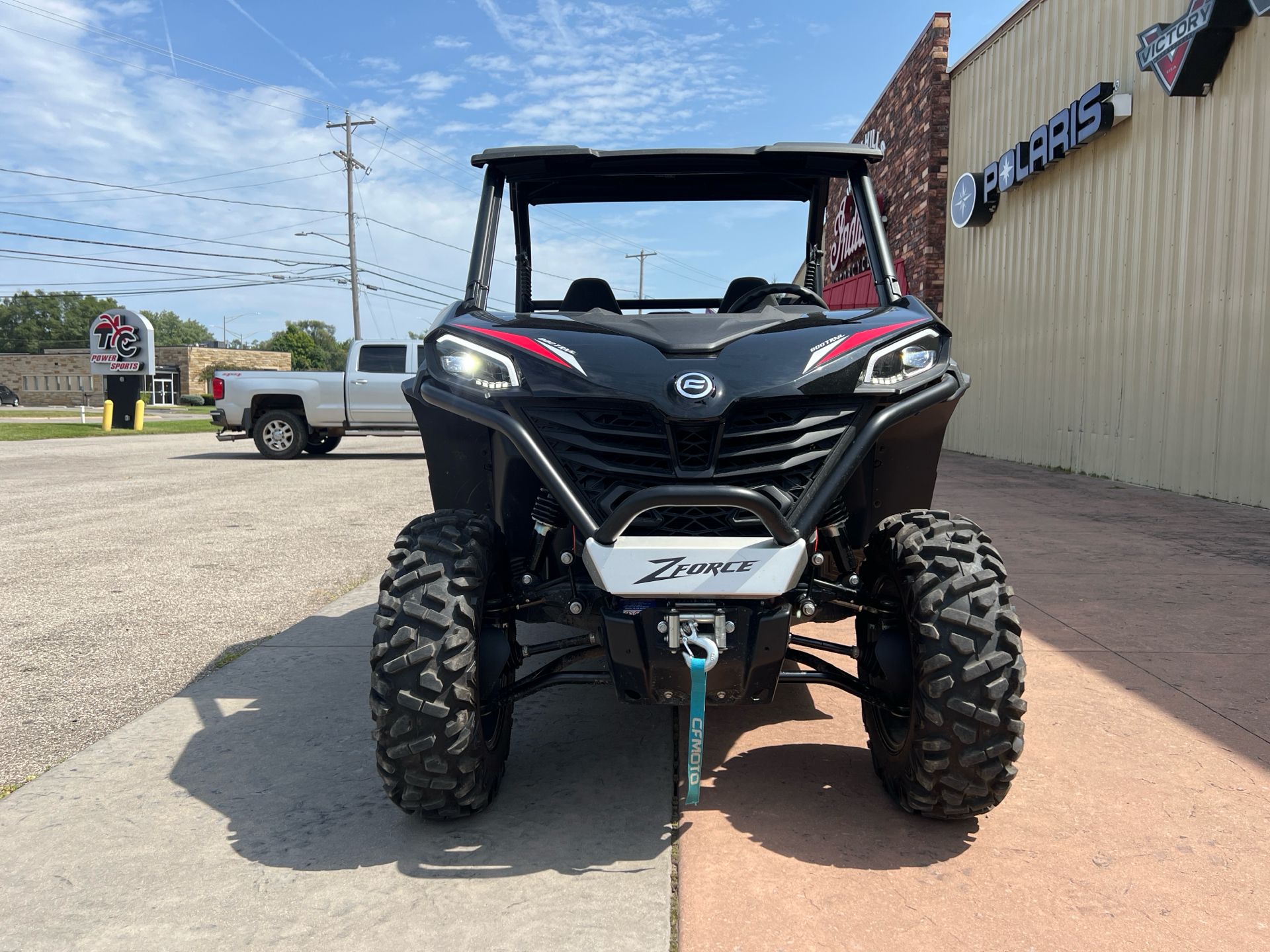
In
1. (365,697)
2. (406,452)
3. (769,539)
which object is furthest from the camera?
(406,452)

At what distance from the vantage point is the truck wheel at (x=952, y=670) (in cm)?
238

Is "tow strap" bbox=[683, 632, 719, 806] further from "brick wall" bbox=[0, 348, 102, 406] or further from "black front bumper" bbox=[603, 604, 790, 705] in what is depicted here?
"brick wall" bbox=[0, 348, 102, 406]

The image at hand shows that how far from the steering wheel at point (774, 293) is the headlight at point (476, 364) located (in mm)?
1158

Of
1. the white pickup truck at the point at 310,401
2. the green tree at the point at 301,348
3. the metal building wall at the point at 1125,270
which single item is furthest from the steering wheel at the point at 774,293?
Result: the green tree at the point at 301,348

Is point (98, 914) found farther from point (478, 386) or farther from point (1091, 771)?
point (1091, 771)

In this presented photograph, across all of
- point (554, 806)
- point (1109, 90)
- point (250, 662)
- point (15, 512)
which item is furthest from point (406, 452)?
point (554, 806)

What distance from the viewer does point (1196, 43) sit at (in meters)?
9.19

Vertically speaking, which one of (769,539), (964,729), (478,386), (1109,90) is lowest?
(964,729)

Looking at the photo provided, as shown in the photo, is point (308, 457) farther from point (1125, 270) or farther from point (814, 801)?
point (814, 801)

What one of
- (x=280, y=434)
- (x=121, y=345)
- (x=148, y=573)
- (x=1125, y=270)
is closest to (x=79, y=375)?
(x=121, y=345)

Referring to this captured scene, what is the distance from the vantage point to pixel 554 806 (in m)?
2.72

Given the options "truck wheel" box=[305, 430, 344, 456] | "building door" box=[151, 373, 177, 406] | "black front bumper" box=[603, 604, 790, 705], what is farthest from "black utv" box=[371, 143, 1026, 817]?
"building door" box=[151, 373, 177, 406]

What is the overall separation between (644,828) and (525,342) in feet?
4.53

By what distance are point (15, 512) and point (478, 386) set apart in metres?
8.60
